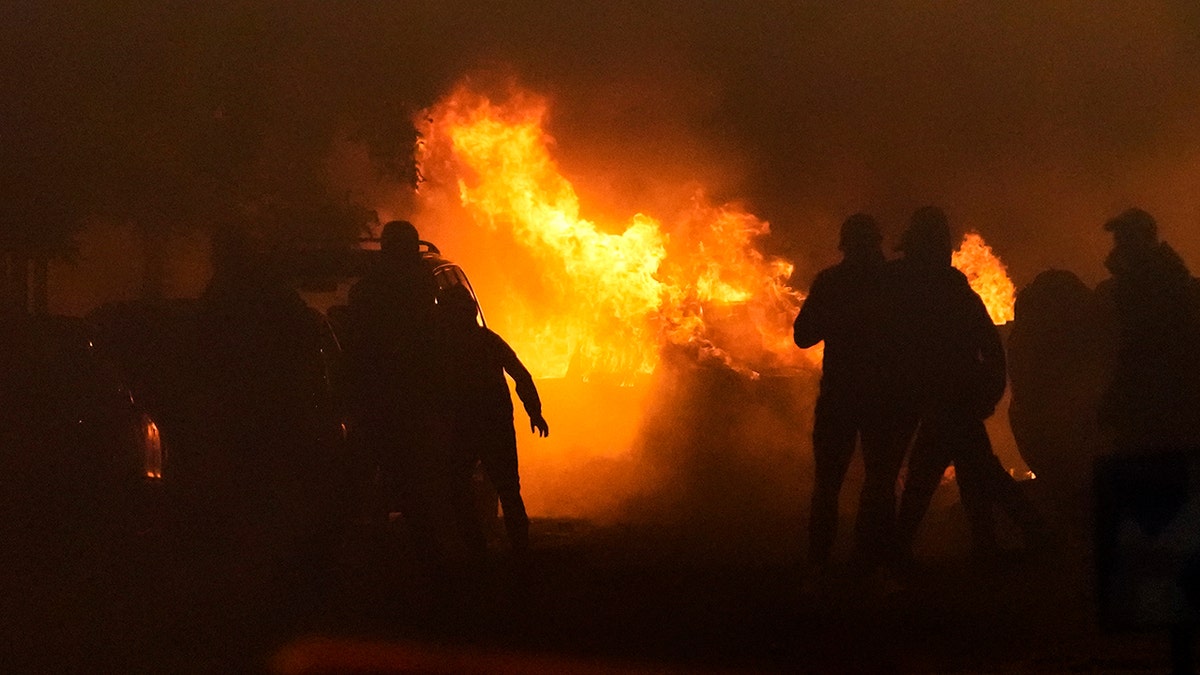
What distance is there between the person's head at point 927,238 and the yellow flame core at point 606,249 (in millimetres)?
10362

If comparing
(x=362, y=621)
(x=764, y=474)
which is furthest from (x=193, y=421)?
(x=764, y=474)

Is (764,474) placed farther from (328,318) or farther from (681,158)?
(681,158)

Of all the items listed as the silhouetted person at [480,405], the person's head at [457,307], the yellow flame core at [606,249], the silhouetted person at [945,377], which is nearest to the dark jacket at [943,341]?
the silhouetted person at [945,377]

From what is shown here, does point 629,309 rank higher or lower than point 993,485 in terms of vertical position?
higher

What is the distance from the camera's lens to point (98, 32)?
59.5 ft

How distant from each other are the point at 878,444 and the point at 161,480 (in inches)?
166

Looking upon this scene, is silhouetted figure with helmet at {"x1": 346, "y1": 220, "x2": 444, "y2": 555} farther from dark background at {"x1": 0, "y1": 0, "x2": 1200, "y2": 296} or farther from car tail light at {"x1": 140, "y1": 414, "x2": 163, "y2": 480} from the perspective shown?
dark background at {"x1": 0, "y1": 0, "x2": 1200, "y2": 296}

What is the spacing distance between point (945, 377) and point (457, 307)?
121 inches

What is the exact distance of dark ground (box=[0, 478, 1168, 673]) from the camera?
6941 mm

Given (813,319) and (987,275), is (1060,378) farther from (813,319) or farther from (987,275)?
(987,275)

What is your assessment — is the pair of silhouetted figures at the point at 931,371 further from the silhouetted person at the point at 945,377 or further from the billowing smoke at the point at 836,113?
the billowing smoke at the point at 836,113

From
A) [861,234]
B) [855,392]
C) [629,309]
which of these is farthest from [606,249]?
[855,392]

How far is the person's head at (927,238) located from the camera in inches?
355

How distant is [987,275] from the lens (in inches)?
942
